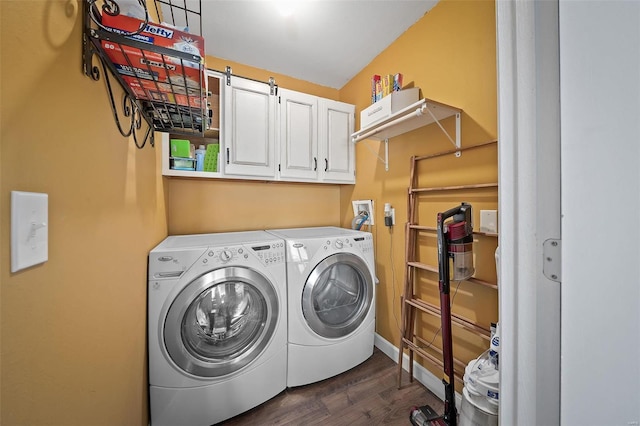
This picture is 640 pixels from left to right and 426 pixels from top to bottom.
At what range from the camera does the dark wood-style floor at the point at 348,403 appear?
1.33 meters

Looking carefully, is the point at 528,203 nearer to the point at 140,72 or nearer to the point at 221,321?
the point at 140,72

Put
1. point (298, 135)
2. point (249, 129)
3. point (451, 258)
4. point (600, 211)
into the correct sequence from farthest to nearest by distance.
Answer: point (298, 135)
point (249, 129)
point (451, 258)
point (600, 211)

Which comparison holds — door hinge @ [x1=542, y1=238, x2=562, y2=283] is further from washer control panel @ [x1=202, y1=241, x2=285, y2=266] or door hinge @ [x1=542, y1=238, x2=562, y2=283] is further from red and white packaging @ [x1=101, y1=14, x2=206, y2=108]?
washer control panel @ [x1=202, y1=241, x2=285, y2=266]

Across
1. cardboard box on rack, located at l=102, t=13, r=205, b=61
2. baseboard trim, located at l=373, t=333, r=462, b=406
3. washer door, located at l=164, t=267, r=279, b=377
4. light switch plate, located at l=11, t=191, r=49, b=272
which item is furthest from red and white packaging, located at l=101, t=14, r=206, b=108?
baseboard trim, located at l=373, t=333, r=462, b=406

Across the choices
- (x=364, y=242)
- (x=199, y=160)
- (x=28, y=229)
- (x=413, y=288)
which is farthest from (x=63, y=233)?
(x=413, y=288)

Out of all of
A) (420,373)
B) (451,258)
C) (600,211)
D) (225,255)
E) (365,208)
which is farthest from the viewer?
(365,208)

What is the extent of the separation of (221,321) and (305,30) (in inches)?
82.4

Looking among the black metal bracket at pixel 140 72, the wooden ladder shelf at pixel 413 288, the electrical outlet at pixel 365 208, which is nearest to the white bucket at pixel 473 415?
the wooden ladder shelf at pixel 413 288

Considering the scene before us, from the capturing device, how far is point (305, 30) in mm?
1657

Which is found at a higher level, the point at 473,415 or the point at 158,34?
the point at 158,34

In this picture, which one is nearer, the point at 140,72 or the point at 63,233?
the point at 63,233

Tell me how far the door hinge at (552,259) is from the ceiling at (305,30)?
1726mm

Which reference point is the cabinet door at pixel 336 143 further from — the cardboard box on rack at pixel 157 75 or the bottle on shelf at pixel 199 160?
the cardboard box on rack at pixel 157 75

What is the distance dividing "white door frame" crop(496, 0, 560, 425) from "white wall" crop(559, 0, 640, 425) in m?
0.02
